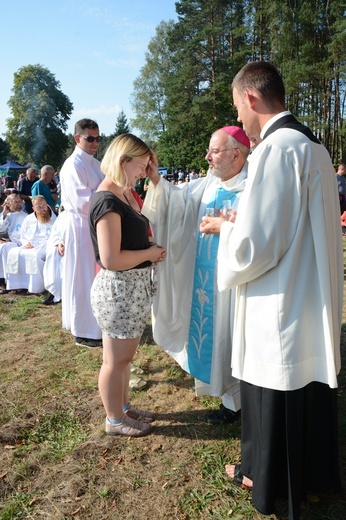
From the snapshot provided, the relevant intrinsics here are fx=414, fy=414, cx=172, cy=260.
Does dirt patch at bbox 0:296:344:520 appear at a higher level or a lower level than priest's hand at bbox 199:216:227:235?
lower

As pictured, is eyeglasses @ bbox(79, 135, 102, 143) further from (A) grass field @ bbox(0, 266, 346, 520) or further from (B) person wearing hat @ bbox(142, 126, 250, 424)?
(A) grass field @ bbox(0, 266, 346, 520)

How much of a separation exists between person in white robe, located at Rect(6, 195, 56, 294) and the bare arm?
4.62 m

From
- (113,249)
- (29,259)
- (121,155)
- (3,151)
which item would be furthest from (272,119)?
(3,151)

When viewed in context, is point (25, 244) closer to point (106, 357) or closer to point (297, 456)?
point (106, 357)

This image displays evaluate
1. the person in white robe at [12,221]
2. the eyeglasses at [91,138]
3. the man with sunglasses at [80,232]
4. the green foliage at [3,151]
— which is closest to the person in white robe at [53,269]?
the person in white robe at [12,221]

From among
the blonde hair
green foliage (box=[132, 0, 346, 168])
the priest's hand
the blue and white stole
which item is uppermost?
green foliage (box=[132, 0, 346, 168])

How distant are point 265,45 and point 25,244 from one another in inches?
1018

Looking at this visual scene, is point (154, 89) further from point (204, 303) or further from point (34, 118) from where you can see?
point (204, 303)

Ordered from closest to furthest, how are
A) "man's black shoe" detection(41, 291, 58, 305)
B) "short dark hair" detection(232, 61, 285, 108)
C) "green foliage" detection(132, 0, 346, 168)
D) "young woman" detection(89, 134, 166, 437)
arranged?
"short dark hair" detection(232, 61, 285, 108) → "young woman" detection(89, 134, 166, 437) → "man's black shoe" detection(41, 291, 58, 305) → "green foliage" detection(132, 0, 346, 168)

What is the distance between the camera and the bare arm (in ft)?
7.16

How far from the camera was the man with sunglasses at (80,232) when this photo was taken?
4.00m

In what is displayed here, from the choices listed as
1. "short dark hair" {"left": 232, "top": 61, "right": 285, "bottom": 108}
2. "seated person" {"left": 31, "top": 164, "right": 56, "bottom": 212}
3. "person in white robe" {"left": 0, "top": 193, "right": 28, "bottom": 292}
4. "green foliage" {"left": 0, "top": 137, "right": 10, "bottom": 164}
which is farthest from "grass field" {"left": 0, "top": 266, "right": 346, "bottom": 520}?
"green foliage" {"left": 0, "top": 137, "right": 10, "bottom": 164}

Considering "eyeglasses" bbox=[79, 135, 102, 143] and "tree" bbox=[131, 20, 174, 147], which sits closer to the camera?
"eyeglasses" bbox=[79, 135, 102, 143]

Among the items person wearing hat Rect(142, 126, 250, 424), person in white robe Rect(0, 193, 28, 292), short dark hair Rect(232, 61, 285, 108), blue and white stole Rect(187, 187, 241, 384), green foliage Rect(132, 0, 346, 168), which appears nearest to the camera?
short dark hair Rect(232, 61, 285, 108)
